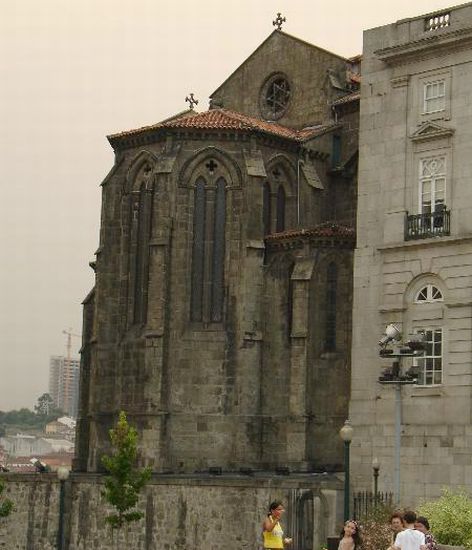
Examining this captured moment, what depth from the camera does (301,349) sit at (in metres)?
50.0

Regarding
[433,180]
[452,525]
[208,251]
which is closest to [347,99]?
[208,251]

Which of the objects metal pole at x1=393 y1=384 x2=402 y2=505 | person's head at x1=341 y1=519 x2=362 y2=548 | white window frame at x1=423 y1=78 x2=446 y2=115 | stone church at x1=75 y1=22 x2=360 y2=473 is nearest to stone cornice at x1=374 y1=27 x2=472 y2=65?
white window frame at x1=423 y1=78 x2=446 y2=115

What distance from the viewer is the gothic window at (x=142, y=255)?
174 feet

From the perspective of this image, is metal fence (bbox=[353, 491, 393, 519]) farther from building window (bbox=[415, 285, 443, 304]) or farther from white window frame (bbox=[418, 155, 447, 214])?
white window frame (bbox=[418, 155, 447, 214])

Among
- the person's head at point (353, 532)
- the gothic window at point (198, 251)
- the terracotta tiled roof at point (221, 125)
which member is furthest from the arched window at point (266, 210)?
the person's head at point (353, 532)

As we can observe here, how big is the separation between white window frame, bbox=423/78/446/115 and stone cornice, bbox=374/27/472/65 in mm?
945

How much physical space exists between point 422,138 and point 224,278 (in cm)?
1228

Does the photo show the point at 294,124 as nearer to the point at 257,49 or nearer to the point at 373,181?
the point at 257,49

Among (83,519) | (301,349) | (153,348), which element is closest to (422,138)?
(301,349)

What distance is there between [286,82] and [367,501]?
24.7 m

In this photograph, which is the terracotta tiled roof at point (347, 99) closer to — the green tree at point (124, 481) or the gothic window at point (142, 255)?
the gothic window at point (142, 255)

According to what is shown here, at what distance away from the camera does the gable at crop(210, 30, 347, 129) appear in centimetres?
5803

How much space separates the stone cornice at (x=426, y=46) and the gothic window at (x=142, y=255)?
521 inches

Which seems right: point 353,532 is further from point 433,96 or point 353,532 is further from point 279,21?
point 279,21
